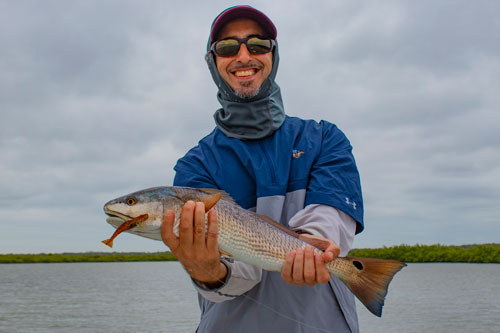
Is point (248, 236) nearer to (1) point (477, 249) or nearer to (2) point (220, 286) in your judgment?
(2) point (220, 286)

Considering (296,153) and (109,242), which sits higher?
(296,153)

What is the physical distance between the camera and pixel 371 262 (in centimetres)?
311

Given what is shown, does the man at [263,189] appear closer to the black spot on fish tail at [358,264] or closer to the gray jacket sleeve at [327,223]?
the gray jacket sleeve at [327,223]

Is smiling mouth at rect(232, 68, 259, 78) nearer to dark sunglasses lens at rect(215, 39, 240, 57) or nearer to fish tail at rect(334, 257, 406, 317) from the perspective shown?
dark sunglasses lens at rect(215, 39, 240, 57)

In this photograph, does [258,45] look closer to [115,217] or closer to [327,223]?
[327,223]

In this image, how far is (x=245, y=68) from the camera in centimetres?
379

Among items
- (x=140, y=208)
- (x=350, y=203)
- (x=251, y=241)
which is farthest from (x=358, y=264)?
(x=140, y=208)

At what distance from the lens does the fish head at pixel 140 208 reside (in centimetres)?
296

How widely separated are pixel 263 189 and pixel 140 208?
0.92 metres

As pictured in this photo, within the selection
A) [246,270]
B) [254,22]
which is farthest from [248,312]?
[254,22]

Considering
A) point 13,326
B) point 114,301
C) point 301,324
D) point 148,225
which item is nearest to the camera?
point 148,225

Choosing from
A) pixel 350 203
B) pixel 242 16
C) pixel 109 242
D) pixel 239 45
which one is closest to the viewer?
pixel 109 242

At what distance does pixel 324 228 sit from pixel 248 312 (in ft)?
2.65

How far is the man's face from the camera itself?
12.3ft
